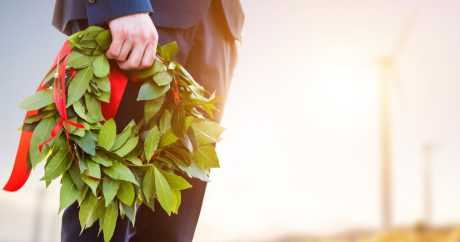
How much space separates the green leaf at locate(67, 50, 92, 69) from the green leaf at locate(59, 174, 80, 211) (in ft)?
0.77

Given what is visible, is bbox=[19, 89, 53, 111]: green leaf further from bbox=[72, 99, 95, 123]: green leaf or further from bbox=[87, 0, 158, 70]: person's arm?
bbox=[87, 0, 158, 70]: person's arm

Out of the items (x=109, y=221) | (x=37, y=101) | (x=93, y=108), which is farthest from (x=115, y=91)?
(x=109, y=221)

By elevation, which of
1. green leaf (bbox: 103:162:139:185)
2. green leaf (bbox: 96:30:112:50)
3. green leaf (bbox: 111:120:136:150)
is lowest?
green leaf (bbox: 103:162:139:185)

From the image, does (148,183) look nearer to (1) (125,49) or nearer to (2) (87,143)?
(2) (87,143)

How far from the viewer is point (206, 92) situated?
1.55m

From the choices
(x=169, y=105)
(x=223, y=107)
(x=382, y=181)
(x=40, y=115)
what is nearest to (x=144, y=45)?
(x=169, y=105)

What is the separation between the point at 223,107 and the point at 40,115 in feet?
1.69

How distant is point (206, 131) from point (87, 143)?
282mm

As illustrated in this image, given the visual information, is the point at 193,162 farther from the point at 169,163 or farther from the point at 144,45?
the point at 144,45

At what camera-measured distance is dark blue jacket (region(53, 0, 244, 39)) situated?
1.40m

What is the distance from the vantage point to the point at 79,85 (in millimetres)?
1347

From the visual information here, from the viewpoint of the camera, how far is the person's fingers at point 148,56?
1377mm

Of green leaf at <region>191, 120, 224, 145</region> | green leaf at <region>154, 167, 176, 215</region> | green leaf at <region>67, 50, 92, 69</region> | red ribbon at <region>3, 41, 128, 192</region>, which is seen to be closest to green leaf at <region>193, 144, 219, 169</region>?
green leaf at <region>191, 120, 224, 145</region>

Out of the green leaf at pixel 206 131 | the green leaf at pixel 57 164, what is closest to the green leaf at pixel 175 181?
the green leaf at pixel 206 131
